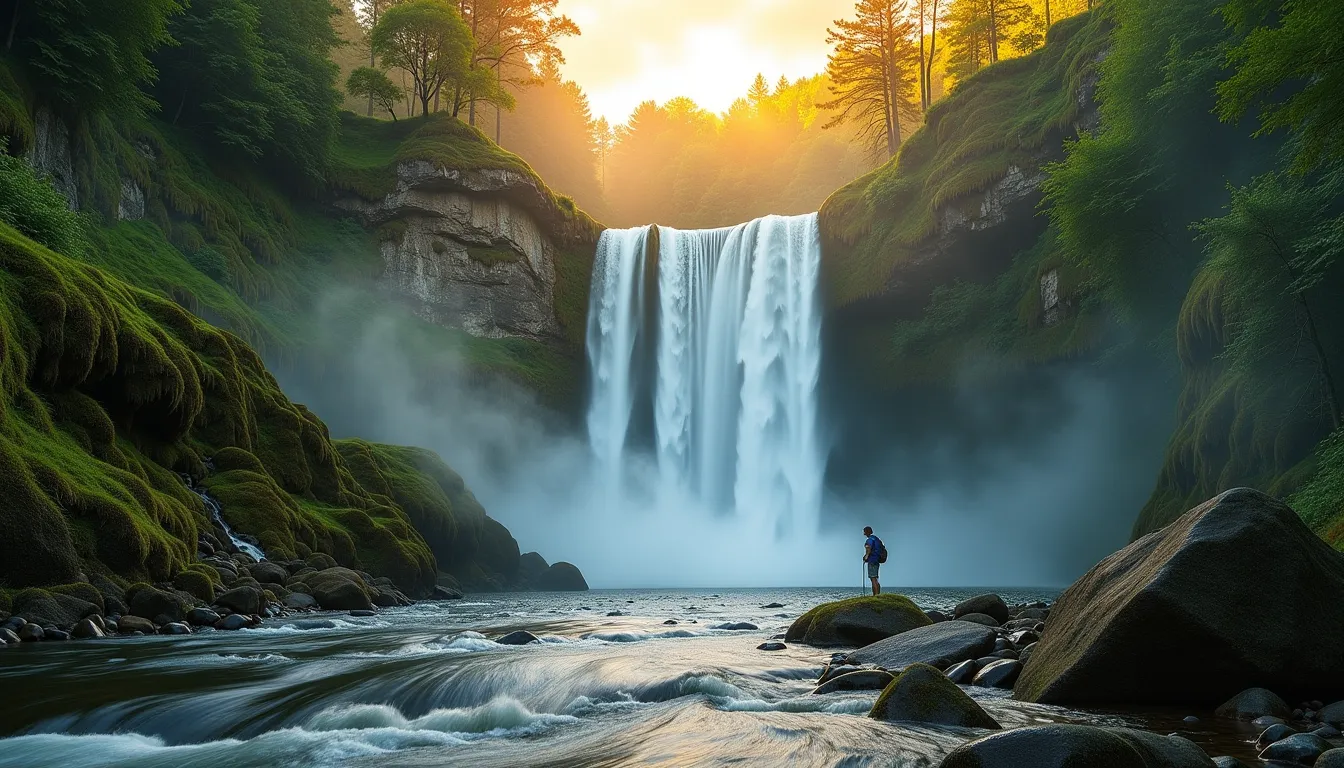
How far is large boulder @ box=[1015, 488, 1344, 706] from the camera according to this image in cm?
651

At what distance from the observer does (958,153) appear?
147 feet

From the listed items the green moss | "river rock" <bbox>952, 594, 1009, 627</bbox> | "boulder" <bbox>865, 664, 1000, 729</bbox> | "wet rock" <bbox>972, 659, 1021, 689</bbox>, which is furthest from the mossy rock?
the green moss

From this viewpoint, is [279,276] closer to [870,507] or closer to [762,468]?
[762,468]

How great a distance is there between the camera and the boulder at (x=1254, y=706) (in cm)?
626

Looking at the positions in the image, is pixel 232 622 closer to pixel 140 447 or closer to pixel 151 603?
pixel 151 603

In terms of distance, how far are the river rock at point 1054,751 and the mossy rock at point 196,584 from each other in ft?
49.9

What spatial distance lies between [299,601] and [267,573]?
1255 millimetres

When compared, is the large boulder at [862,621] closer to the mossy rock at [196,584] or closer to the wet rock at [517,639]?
the wet rock at [517,639]

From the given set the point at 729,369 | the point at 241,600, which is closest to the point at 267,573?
the point at 241,600

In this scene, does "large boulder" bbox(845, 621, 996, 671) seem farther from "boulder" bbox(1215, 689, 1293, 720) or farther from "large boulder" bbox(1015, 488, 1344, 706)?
"boulder" bbox(1215, 689, 1293, 720)

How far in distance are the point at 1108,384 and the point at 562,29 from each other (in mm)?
46662

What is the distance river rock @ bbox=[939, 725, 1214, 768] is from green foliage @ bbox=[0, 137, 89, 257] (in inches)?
980

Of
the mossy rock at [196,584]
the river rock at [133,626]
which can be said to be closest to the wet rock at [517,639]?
the river rock at [133,626]

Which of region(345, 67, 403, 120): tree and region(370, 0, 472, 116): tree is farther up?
region(370, 0, 472, 116): tree
